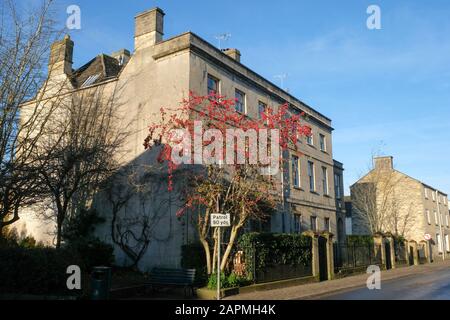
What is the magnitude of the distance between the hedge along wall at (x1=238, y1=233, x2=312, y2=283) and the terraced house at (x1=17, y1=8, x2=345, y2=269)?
2.84m

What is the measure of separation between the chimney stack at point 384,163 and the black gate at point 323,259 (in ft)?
85.1

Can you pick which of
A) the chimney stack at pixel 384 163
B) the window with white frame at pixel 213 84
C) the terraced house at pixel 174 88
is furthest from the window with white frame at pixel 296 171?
the chimney stack at pixel 384 163

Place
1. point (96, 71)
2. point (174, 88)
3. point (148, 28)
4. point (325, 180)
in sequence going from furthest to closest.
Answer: point (325, 180)
point (96, 71)
point (148, 28)
point (174, 88)

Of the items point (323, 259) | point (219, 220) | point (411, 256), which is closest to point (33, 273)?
point (219, 220)

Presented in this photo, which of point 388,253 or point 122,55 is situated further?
point 122,55

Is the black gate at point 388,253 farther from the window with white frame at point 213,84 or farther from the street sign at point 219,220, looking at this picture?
the street sign at point 219,220

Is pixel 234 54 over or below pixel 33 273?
over

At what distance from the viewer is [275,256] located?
17625 mm

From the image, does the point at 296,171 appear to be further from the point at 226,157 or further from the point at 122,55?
the point at 122,55

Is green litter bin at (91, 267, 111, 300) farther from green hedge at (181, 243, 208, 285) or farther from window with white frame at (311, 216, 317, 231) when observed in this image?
window with white frame at (311, 216, 317, 231)

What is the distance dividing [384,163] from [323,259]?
89.9ft

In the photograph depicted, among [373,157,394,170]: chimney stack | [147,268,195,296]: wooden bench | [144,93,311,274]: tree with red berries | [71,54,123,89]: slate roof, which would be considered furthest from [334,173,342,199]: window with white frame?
[147,268,195,296]: wooden bench
